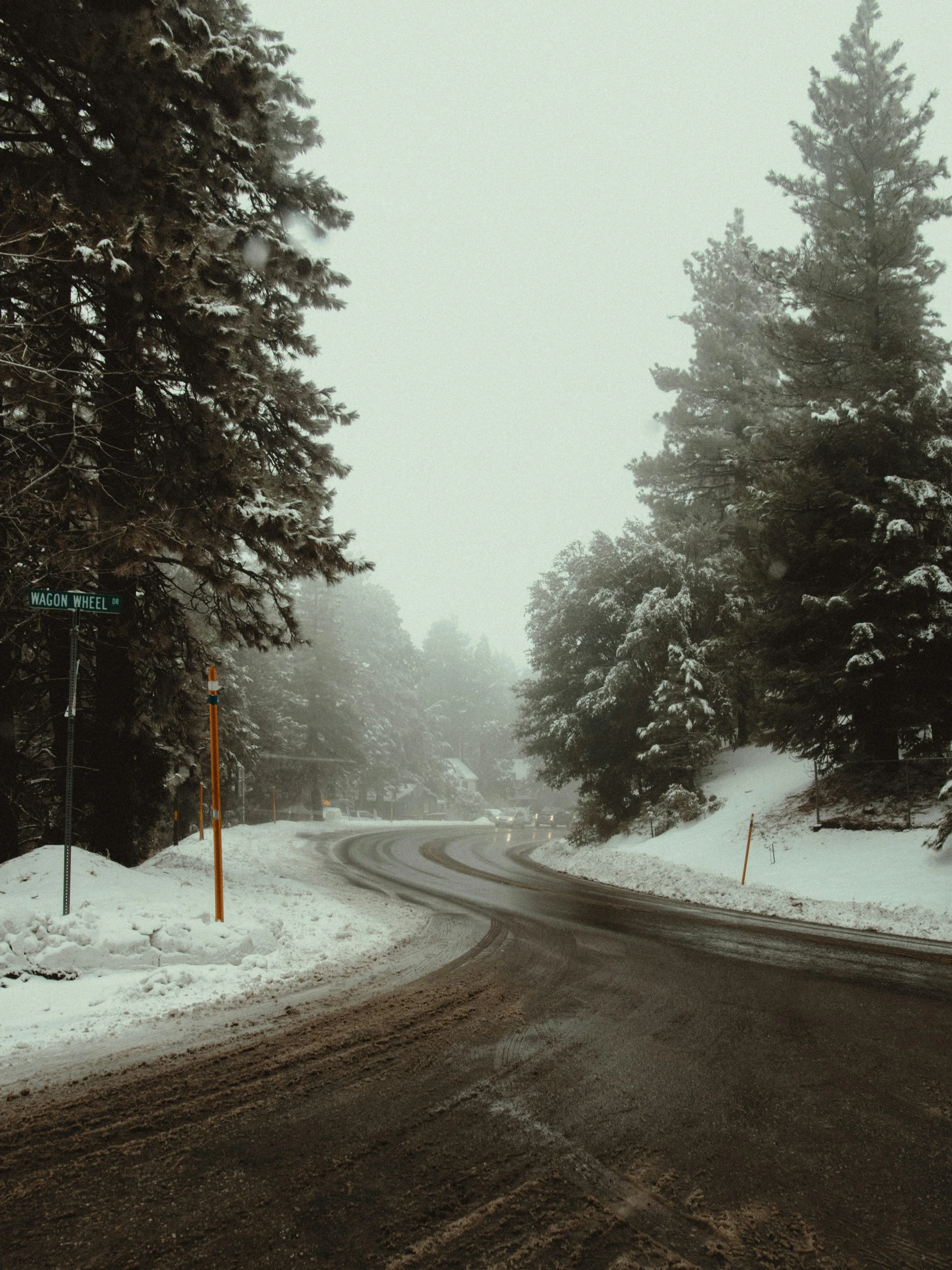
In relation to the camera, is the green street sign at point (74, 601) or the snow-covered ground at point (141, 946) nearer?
the snow-covered ground at point (141, 946)

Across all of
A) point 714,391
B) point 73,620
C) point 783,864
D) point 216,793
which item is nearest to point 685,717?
point 783,864

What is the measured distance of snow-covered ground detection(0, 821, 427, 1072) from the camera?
4969 mm

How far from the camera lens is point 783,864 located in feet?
43.7

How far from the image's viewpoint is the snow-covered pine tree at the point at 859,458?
12.8 meters

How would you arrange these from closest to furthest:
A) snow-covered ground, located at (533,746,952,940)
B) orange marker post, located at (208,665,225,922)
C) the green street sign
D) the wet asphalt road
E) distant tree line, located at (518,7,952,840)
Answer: the wet asphalt road < the green street sign < orange marker post, located at (208,665,225,922) < snow-covered ground, located at (533,746,952,940) < distant tree line, located at (518,7,952,840)

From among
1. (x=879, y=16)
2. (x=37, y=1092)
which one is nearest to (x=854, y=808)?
(x=37, y=1092)

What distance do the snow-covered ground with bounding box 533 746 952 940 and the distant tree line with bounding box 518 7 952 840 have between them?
1596 mm

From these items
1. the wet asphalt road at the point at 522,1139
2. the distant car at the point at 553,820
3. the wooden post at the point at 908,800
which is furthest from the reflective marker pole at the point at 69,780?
the distant car at the point at 553,820

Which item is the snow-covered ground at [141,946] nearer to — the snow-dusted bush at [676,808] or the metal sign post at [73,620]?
the metal sign post at [73,620]

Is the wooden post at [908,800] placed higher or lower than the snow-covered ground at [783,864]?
higher

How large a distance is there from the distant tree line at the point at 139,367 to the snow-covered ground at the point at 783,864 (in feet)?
27.8

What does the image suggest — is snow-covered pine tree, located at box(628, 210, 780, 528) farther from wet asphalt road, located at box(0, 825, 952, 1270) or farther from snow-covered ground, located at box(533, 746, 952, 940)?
wet asphalt road, located at box(0, 825, 952, 1270)

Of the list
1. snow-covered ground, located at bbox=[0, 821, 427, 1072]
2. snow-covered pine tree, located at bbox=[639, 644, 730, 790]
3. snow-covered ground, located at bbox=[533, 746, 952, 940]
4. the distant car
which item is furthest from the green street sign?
the distant car

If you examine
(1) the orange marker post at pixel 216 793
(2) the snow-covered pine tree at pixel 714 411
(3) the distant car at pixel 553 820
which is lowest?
(3) the distant car at pixel 553 820
